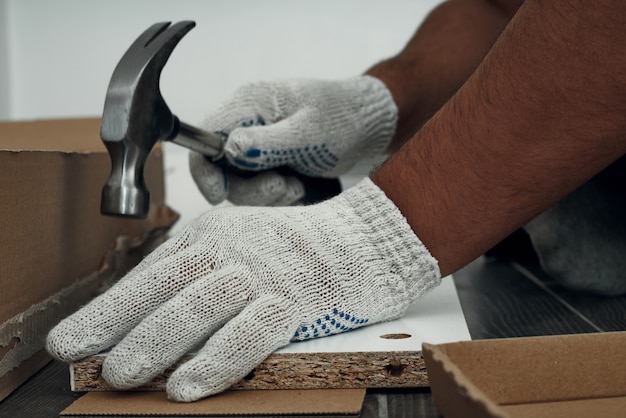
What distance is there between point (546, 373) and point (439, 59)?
75 cm

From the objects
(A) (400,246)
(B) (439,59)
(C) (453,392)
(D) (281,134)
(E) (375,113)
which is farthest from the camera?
(B) (439,59)

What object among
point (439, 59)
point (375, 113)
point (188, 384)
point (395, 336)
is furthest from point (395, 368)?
point (439, 59)

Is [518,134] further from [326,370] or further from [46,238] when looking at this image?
[46,238]

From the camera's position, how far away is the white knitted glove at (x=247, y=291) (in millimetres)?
603

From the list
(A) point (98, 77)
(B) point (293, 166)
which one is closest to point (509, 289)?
(B) point (293, 166)

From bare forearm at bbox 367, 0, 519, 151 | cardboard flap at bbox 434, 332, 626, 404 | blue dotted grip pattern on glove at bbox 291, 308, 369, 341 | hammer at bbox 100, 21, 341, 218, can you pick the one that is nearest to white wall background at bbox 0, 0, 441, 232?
bare forearm at bbox 367, 0, 519, 151

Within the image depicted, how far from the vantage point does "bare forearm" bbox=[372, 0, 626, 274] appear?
62cm

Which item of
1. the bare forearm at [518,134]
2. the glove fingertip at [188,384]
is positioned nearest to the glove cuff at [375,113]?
the bare forearm at [518,134]

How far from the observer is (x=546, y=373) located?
1.75ft

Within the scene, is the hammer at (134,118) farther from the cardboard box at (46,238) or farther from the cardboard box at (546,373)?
the cardboard box at (546,373)

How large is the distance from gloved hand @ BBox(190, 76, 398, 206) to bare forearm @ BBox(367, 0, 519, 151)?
0.32 feet

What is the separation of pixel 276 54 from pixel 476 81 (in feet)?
3.98

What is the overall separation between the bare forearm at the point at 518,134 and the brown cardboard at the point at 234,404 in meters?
0.20

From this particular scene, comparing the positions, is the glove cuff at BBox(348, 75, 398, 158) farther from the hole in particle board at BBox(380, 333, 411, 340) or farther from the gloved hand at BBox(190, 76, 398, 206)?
the hole in particle board at BBox(380, 333, 411, 340)
